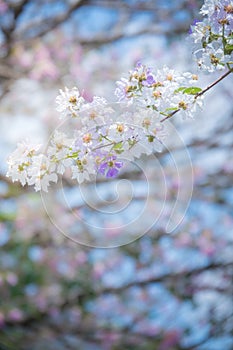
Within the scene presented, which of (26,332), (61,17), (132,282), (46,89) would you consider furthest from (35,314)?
(61,17)

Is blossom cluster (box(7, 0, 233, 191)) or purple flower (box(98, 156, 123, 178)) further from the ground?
blossom cluster (box(7, 0, 233, 191))

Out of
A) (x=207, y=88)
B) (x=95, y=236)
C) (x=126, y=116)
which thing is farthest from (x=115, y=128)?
(x=95, y=236)

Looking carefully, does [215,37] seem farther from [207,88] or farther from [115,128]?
[115,128]

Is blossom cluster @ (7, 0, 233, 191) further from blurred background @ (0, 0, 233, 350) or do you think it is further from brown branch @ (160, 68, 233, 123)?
blurred background @ (0, 0, 233, 350)

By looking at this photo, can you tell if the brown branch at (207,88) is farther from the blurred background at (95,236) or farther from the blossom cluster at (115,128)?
the blurred background at (95,236)

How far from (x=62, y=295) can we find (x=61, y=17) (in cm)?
164

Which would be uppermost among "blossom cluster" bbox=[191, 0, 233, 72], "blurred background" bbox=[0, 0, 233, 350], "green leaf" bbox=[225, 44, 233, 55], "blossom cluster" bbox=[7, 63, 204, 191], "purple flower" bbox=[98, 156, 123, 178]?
"blurred background" bbox=[0, 0, 233, 350]

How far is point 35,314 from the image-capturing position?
3.59 meters

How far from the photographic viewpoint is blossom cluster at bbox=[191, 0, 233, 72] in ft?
2.68

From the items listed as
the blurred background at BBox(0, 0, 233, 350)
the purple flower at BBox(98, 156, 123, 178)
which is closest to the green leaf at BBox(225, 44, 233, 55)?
the purple flower at BBox(98, 156, 123, 178)

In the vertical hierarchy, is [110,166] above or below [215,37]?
below

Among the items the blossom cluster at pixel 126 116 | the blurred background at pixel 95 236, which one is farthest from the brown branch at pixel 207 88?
the blurred background at pixel 95 236

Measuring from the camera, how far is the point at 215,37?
2.72ft

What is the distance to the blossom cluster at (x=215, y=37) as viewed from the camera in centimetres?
82
